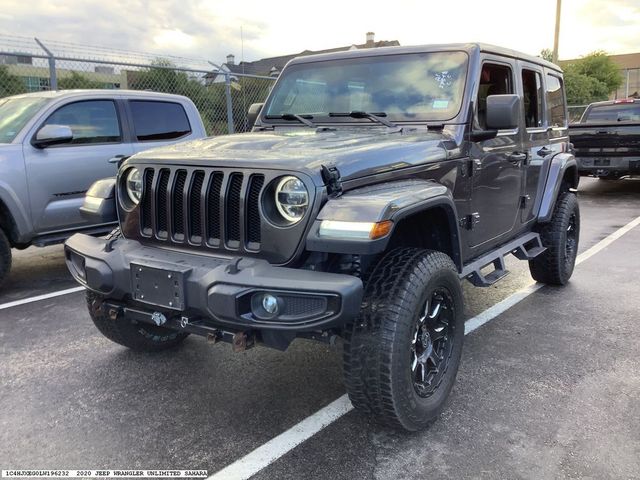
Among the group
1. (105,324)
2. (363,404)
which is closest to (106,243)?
(105,324)

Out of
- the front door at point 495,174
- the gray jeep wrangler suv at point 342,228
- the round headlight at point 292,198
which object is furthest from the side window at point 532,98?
the round headlight at point 292,198

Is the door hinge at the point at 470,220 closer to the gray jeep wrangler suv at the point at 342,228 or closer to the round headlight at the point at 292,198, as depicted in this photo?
the gray jeep wrangler suv at the point at 342,228

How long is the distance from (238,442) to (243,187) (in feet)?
4.11

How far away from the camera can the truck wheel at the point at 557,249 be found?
5068mm

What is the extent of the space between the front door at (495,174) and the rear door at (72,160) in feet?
11.2

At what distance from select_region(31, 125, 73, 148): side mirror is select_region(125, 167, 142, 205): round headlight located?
101 inches

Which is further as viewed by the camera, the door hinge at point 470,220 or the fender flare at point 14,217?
the fender flare at point 14,217

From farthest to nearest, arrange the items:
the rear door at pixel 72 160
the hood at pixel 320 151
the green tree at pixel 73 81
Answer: the green tree at pixel 73 81 < the rear door at pixel 72 160 < the hood at pixel 320 151

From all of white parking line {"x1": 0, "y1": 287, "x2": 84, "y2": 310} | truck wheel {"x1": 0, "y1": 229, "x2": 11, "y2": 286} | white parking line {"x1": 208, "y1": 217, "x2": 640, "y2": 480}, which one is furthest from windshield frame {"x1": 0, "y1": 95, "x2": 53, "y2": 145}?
white parking line {"x1": 208, "y1": 217, "x2": 640, "y2": 480}

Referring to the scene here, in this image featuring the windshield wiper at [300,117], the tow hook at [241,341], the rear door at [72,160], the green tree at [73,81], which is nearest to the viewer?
the tow hook at [241,341]

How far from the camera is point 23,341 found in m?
4.12

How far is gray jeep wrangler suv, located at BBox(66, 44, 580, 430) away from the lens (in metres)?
2.42

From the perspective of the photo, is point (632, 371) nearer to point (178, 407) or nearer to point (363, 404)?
point (363, 404)

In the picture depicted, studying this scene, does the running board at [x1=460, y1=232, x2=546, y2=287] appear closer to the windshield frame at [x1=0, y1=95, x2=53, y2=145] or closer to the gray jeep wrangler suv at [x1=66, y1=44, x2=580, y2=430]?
the gray jeep wrangler suv at [x1=66, y1=44, x2=580, y2=430]
